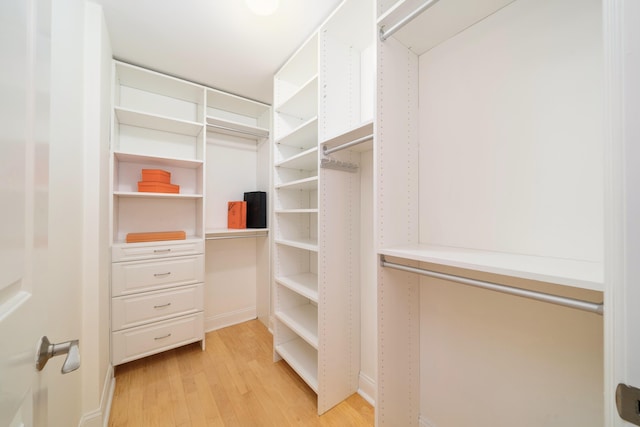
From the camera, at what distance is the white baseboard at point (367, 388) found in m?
1.57

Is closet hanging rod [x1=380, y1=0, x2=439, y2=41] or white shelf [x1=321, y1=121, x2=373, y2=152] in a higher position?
closet hanging rod [x1=380, y1=0, x2=439, y2=41]

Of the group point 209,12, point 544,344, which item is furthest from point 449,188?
point 209,12

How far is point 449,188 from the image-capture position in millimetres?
1156

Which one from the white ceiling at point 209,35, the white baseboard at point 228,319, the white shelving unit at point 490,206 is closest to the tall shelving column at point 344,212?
the white ceiling at point 209,35

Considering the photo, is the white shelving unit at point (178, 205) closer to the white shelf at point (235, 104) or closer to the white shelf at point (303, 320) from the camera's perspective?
the white shelf at point (235, 104)

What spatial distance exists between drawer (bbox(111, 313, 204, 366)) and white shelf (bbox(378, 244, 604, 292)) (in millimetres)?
1978

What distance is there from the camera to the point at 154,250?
74.8 inches

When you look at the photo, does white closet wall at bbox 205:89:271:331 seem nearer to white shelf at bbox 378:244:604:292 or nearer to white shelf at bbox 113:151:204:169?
white shelf at bbox 113:151:204:169

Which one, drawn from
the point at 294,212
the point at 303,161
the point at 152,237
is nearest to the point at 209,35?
the point at 303,161

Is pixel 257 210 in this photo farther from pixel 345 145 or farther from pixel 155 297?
pixel 345 145

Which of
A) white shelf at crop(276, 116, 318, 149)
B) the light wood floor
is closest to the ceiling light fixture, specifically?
white shelf at crop(276, 116, 318, 149)

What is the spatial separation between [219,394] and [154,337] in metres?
0.74

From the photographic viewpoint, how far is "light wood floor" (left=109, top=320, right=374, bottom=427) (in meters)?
1.42

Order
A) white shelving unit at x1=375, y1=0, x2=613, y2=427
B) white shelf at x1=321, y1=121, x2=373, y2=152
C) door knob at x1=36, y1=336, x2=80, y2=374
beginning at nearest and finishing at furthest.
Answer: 1. door knob at x1=36, y1=336, x2=80, y2=374
2. white shelving unit at x1=375, y1=0, x2=613, y2=427
3. white shelf at x1=321, y1=121, x2=373, y2=152
